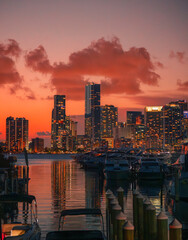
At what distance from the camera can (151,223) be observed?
486 inches

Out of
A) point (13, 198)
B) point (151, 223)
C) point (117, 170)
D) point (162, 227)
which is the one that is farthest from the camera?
point (117, 170)

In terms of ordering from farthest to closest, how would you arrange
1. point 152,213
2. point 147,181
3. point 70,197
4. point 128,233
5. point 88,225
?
1. point 147,181
2. point 70,197
3. point 88,225
4. point 152,213
5. point 128,233

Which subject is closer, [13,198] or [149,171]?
[13,198]

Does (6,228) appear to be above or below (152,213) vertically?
below

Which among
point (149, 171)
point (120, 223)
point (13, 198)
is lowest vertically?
point (149, 171)

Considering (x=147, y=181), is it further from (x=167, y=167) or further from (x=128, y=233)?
(x=128, y=233)

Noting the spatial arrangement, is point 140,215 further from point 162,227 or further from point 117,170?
point 117,170

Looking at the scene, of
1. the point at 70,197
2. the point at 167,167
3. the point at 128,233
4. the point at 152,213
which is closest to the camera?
the point at 128,233

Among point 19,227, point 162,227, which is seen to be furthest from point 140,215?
point 19,227

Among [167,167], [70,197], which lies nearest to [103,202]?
[70,197]

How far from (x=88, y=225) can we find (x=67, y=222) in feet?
5.27

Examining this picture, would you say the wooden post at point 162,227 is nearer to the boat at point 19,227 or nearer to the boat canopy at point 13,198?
the boat at point 19,227

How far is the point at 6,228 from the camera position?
18.3 meters

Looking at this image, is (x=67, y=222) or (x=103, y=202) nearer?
(x=67, y=222)
